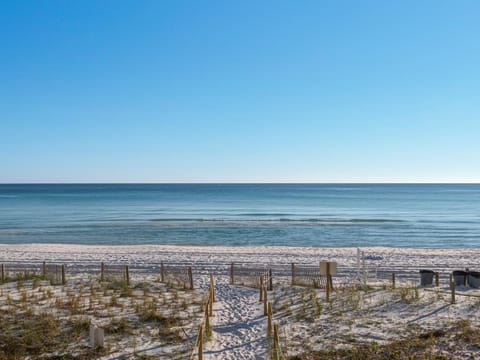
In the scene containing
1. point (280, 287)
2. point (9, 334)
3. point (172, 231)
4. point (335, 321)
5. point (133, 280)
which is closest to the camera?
point (9, 334)

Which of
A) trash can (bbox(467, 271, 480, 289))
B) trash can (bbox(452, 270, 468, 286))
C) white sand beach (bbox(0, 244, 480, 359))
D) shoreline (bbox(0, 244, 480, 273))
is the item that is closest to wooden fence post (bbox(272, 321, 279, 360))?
white sand beach (bbox(0, 244, 480, 359))

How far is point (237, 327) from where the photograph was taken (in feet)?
39.5

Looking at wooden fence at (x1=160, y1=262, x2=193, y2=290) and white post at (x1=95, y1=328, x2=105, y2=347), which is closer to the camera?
white post at (x1=95, y1=328, x2=105, y2=347)

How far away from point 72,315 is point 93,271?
9951mm

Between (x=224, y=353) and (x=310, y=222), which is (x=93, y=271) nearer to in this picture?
(x=224, y=353)

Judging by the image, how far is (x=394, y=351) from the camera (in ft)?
32.6

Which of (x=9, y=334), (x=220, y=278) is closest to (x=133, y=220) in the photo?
(x=220, y=278)

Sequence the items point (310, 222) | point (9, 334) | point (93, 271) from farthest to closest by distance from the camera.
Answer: point (310, 222)
point (93, 271)
point (9, 334)

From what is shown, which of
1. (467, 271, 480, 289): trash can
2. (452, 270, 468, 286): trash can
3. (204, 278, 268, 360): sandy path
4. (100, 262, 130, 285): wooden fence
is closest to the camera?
(204, 278, 268, 360): sandy path

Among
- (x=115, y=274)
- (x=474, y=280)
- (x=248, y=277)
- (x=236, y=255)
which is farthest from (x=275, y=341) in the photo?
(x=236, y=255)

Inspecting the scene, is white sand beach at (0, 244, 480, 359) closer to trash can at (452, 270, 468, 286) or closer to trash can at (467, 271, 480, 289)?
trash can at (467, 271, 480, 289)

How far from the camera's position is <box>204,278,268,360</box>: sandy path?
1014cm

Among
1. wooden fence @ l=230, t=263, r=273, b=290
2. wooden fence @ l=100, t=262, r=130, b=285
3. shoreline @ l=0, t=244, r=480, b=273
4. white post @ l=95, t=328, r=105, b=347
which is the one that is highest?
white post @ l=95, t=328, r=105, b=347

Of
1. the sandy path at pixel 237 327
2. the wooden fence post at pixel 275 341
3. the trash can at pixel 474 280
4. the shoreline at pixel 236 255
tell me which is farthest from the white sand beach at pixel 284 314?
the shoreline at pixel 236 255
